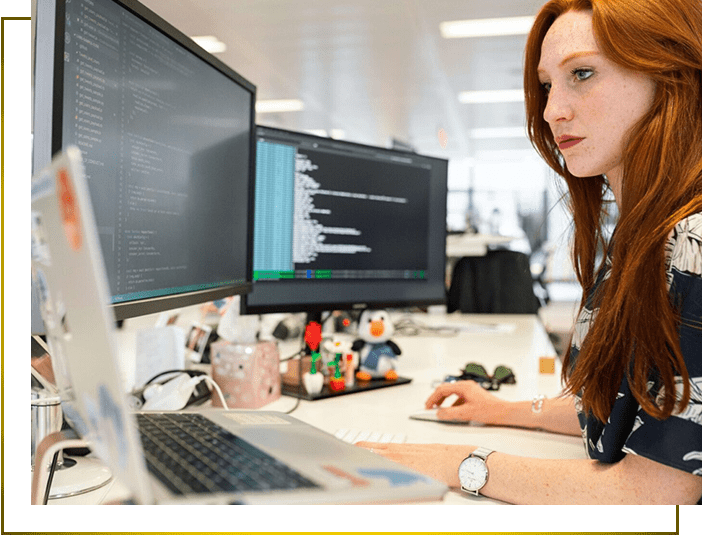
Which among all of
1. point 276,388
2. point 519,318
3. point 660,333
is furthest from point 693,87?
point 519,318

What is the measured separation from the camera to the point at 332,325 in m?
1.90

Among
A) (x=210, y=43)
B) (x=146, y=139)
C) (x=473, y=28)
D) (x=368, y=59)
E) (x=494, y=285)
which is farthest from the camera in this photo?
(x=368, y=59)

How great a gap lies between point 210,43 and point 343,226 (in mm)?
491

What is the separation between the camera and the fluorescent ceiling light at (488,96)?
5.73 m

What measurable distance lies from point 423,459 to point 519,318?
74.3 inches

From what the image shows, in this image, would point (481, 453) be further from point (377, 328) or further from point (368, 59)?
point (368, 59)

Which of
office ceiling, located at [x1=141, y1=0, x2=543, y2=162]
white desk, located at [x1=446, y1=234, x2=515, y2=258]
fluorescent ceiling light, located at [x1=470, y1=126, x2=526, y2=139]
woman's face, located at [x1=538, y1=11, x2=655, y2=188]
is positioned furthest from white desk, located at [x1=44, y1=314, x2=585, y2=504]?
fluorescent ceiling light, located at [x1=470, y1=126, x2=526, y2=139]

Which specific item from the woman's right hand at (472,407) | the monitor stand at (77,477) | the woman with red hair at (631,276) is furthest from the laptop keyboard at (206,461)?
the woman's right hand at (472,407)

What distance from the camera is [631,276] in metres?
0.60

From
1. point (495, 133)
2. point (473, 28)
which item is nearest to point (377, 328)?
point (473, 28)

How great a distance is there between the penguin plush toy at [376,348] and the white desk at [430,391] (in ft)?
0.20

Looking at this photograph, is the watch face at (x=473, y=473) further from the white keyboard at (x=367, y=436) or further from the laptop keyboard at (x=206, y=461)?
the laptop keyboard at (x=206, y=461)
